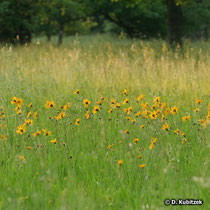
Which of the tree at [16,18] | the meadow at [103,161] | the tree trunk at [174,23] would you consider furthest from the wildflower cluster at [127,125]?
the tree at [16,18]

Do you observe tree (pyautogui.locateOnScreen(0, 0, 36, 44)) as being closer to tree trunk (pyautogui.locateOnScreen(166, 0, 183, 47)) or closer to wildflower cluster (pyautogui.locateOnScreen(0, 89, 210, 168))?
tree trunk (pyautogui.locateOnScreen(166, 0, 183, 47))

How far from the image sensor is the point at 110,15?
23.0 meters

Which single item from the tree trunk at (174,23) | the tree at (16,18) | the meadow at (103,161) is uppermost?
the tree at (16,18)

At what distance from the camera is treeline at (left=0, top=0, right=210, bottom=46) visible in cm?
1365

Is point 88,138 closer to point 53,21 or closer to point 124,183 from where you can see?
point 124,183

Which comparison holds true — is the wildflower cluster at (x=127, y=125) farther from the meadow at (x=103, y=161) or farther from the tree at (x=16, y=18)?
the tree at (x=16, y=18)

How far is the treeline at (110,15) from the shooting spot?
537 inches

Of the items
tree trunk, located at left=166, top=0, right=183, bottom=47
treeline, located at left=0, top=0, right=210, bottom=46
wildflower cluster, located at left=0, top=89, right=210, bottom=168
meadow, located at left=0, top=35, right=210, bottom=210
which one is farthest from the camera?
treeline, located at left=0, top=0, right=210, bottom=46

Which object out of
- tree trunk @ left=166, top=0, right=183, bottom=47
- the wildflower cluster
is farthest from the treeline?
the wildflower cluster

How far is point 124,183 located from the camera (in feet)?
10.6

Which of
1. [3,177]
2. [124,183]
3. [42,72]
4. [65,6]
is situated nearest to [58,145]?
[3,177]

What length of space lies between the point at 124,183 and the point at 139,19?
20756mm

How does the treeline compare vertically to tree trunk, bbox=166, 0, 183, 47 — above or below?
above

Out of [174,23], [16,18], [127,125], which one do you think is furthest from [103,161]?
[16,18]
